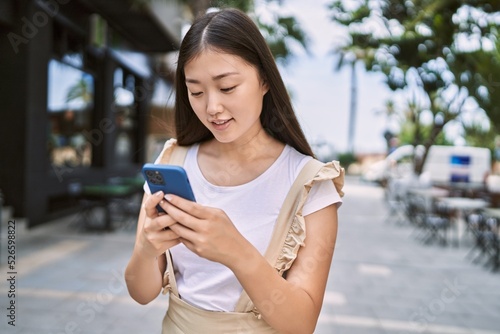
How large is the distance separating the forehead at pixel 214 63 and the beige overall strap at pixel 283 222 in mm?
262

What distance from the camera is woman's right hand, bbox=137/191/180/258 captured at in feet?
2.85

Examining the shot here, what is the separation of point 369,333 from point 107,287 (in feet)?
8.40

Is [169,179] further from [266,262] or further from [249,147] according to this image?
[249,147]

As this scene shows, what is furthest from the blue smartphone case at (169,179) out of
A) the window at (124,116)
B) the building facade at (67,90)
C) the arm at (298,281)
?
the window at (124,116)

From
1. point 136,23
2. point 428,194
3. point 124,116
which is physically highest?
point 136,23

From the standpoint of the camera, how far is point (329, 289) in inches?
208

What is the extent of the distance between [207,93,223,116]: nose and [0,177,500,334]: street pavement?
2.76 m

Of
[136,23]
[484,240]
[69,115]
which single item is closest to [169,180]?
[484,240]

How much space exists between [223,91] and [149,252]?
0.36 m

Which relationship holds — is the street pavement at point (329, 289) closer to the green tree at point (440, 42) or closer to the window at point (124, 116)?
the green tree at point (440, 42)

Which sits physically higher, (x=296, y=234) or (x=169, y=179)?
(x=169, y=179)

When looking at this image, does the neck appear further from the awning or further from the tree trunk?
the tree trunk

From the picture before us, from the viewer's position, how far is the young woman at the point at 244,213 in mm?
978

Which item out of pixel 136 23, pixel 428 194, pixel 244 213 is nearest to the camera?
pixel 244 213
